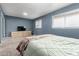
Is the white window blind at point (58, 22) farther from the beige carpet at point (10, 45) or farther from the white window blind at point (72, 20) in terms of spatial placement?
the beige carpet at point (10, 45)

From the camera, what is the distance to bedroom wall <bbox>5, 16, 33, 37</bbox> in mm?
1377

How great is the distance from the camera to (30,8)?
1296 mm

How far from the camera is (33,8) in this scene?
4.26ft

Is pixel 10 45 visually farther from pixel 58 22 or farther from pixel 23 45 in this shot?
pixel 58 22

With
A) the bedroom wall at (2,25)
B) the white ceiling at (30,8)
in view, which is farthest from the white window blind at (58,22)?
the bedroom wall at (2,25)

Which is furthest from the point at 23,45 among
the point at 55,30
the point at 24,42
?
the point at 55,30

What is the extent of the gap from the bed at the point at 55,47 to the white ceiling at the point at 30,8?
405mm

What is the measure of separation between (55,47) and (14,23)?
79cm

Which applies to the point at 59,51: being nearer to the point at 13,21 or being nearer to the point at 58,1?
the point at 58,1

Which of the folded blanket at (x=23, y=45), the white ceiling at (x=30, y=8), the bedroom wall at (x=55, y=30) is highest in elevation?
the white ceiling at (x=30, y=8)

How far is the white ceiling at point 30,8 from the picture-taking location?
1.22 metres

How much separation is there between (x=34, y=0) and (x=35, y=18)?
362 millimetres

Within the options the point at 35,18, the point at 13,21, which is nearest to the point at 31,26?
the point at 35,18

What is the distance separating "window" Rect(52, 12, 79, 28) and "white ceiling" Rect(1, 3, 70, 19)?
0.17m
